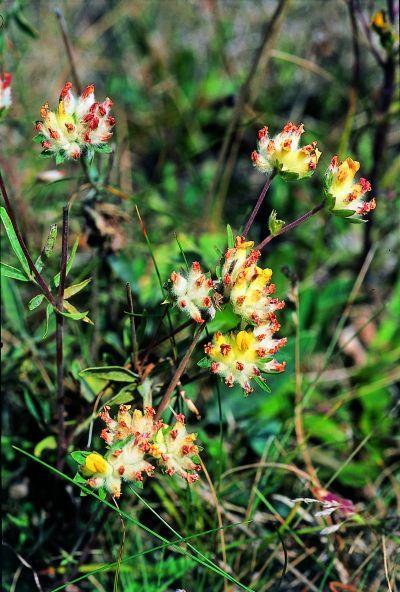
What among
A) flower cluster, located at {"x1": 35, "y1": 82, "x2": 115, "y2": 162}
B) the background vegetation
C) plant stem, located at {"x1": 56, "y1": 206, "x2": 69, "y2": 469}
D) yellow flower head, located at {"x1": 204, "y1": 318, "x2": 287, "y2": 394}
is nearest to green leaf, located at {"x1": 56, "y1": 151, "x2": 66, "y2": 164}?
flower cluster, located at {"x1": 35, "y1": 82, "x2": 115, "y2": 162}

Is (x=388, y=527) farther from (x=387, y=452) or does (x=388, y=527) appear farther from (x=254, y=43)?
(x=254, y=43)

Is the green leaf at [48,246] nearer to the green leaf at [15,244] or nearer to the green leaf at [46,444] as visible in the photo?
the green leaf at [15,244]

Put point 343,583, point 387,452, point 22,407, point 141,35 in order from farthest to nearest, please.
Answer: point 141,35 → point 387,452 → point 22,407 → point 343,583

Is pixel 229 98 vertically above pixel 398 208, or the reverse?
pixel 229 98

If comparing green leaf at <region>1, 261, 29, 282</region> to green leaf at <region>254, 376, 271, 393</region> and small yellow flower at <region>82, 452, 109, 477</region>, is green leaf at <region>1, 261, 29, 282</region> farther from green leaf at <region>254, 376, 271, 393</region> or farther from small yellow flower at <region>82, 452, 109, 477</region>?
green leaf at <region>254, 376, 271, 393</region>

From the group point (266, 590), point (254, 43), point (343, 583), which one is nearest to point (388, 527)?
point (343, 583)
